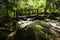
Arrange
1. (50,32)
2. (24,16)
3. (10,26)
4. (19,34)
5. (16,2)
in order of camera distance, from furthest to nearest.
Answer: (16,2), (24,16), (10,26), (50,32), (19,34)

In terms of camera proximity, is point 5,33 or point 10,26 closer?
point 5,33

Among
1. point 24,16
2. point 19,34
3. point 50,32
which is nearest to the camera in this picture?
point 19,34

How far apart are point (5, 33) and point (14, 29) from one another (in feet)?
2.44

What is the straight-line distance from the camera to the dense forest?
8422 millimetres

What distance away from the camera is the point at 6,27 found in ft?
31.1

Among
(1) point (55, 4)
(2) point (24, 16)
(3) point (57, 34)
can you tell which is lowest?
(3) point (57, 34)

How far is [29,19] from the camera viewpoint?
37.8ft

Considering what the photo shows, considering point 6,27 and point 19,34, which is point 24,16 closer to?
point 6,27

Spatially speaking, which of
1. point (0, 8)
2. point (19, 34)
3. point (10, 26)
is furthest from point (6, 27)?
point (0, 8)

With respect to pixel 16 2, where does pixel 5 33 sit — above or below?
below

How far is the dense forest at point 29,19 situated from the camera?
842 cm

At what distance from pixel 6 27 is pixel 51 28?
274 centimetres

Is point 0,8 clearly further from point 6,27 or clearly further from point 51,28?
point 51,28

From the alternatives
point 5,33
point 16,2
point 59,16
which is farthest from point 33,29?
point 16,2
